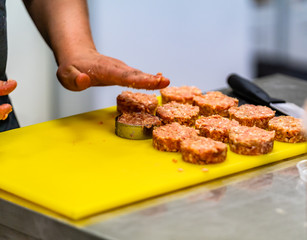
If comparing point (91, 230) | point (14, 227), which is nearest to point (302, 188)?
point (91, 230)

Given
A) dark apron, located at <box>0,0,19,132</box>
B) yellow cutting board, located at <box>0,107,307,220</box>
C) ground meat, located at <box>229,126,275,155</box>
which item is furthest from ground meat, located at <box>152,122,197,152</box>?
dark apron, located at <box>0,0,19,132</box>

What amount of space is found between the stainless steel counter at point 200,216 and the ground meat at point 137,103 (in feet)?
1.78

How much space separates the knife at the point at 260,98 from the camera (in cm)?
193

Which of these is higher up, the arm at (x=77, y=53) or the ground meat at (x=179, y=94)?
the arm at (x=77, y=53)

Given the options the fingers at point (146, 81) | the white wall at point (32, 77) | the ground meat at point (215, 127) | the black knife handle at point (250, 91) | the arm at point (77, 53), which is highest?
the arm at point (77, 53)

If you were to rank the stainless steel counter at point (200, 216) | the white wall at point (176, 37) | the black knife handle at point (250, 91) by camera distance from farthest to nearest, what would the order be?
1. the white wall at point (176, 37)
2. the black knife handle at point (250, 91)
3. the stainless steel counter at point (200, 216)

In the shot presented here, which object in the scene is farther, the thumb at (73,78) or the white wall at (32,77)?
the white wall at (32,77)

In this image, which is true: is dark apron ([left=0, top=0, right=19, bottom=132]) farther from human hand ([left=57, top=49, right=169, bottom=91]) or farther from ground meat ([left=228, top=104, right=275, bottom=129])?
ground meat ([left=228, top=104, right=275, bottom=129])

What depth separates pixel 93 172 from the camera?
1.40 meters

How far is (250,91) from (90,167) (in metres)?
0.89

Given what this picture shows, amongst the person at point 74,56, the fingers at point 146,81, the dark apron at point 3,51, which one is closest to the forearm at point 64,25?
the person at point 74,56

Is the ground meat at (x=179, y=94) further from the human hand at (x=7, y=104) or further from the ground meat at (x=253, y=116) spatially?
the human hand at (x=7, y=104)

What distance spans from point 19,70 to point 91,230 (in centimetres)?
265

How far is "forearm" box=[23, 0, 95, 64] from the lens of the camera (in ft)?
6.40
